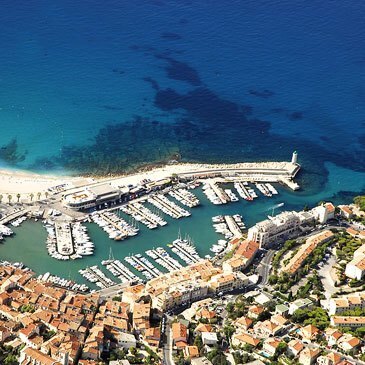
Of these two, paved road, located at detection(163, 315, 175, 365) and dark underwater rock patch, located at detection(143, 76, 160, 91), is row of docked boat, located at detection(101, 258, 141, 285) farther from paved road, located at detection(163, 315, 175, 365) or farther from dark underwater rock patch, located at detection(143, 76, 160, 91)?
dark underwater rock patch, located at detection(143, 76, 160, 91)

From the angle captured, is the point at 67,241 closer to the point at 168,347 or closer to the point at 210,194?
the point at 210,194

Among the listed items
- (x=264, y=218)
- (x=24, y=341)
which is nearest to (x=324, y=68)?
(x=264, y=218)

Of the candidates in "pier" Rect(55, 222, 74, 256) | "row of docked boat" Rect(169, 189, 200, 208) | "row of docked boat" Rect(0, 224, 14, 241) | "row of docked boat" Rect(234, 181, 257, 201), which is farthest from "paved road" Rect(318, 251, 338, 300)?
"row of docked boat" Rect(0, 224, 14, 241)

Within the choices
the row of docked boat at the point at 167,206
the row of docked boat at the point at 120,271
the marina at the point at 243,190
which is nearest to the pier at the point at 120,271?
the row of docked boat at the point at 120,271

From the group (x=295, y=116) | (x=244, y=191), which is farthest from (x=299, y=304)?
(x=295, y=116)

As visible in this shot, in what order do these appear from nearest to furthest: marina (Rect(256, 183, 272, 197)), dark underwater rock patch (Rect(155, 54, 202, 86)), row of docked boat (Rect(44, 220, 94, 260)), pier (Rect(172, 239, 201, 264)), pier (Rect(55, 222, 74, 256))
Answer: row of docked boat (Rect(44, 220, 94, 260))
pier (Rect(55, 222, 74, 256))
pier (Rect(172, 239, 201, 264))
marina (Rect(256, 183, 272, 197))
dark underwater rock patch (Rect(155, 54, 202, 86))

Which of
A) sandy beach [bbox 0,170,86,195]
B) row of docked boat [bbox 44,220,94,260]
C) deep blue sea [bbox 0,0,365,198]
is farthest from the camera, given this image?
deep blue sea [bbox 0,0,365,198]

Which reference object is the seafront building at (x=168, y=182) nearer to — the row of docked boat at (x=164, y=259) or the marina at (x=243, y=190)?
the marina at (x=243, y=190)

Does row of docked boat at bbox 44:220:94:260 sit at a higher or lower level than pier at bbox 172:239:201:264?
lower
